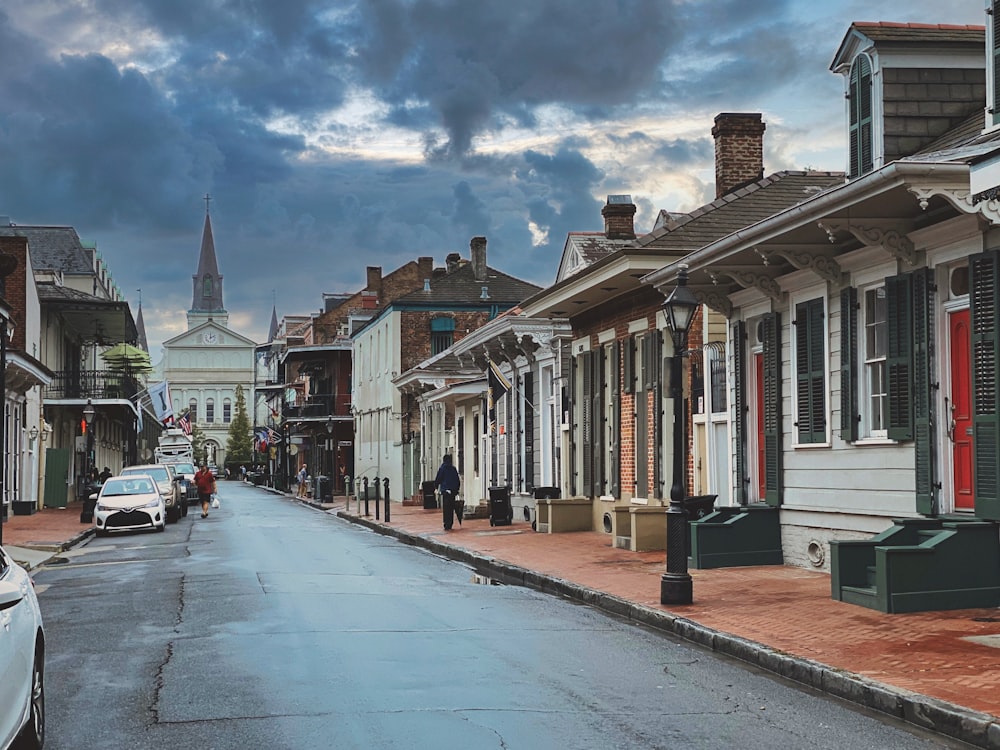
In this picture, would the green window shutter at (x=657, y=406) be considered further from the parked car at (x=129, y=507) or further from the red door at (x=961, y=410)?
the parked car at (x=129, y=507)

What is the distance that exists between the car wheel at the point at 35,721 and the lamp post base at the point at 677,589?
7.81 meters

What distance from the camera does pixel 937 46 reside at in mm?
15906

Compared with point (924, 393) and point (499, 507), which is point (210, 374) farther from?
point (924, 393)

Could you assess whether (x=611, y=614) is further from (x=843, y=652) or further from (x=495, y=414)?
(x=495, y=414)

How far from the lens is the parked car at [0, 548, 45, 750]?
6059 millimetres

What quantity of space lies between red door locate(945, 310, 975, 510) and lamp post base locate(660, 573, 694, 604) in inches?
116

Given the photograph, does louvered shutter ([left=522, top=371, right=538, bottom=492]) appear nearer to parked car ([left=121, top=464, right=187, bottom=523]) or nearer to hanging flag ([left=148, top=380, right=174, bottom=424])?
parked car ([left=121, top=464, right=187, bottom=523])

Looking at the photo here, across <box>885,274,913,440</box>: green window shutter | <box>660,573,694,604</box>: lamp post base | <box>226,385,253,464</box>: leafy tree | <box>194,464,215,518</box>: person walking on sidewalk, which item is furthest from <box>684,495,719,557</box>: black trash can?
<box>226,385,253,464</box>: leafy tree

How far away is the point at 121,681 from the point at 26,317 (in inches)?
1416

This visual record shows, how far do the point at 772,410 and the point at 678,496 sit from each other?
4.35 metres

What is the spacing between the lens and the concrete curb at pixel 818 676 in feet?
25.2

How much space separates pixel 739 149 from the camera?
24328 millimetres

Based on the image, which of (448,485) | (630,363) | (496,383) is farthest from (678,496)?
(496,383)

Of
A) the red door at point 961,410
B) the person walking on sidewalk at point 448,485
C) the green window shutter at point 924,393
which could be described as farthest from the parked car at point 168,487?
the red door at point 961,410
